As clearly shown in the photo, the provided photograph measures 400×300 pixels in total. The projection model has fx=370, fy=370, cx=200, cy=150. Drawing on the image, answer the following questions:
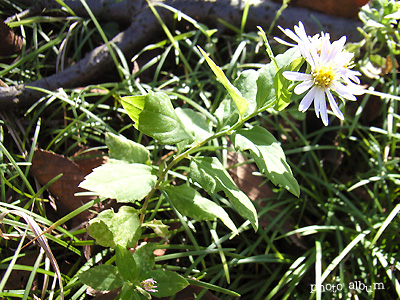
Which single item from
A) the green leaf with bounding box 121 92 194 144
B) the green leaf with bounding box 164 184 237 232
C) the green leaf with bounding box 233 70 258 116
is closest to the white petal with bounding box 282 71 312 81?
the green leaf with bounding box 233 70 258 116

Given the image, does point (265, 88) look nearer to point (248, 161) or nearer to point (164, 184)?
point (164, 184)

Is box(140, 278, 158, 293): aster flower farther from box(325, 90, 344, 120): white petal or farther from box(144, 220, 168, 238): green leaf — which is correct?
box(325, 90, 344, 120): white petal

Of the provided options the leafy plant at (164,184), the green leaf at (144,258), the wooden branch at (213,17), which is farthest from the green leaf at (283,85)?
the wooden branch at (213,17)

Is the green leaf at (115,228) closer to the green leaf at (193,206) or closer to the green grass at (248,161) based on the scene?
the green leaf at (193,206)

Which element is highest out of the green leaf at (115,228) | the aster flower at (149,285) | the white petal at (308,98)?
the white petal at (308,98)

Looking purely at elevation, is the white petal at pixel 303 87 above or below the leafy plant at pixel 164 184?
above

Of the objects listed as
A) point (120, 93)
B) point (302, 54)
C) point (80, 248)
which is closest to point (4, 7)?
point (120, 93)
